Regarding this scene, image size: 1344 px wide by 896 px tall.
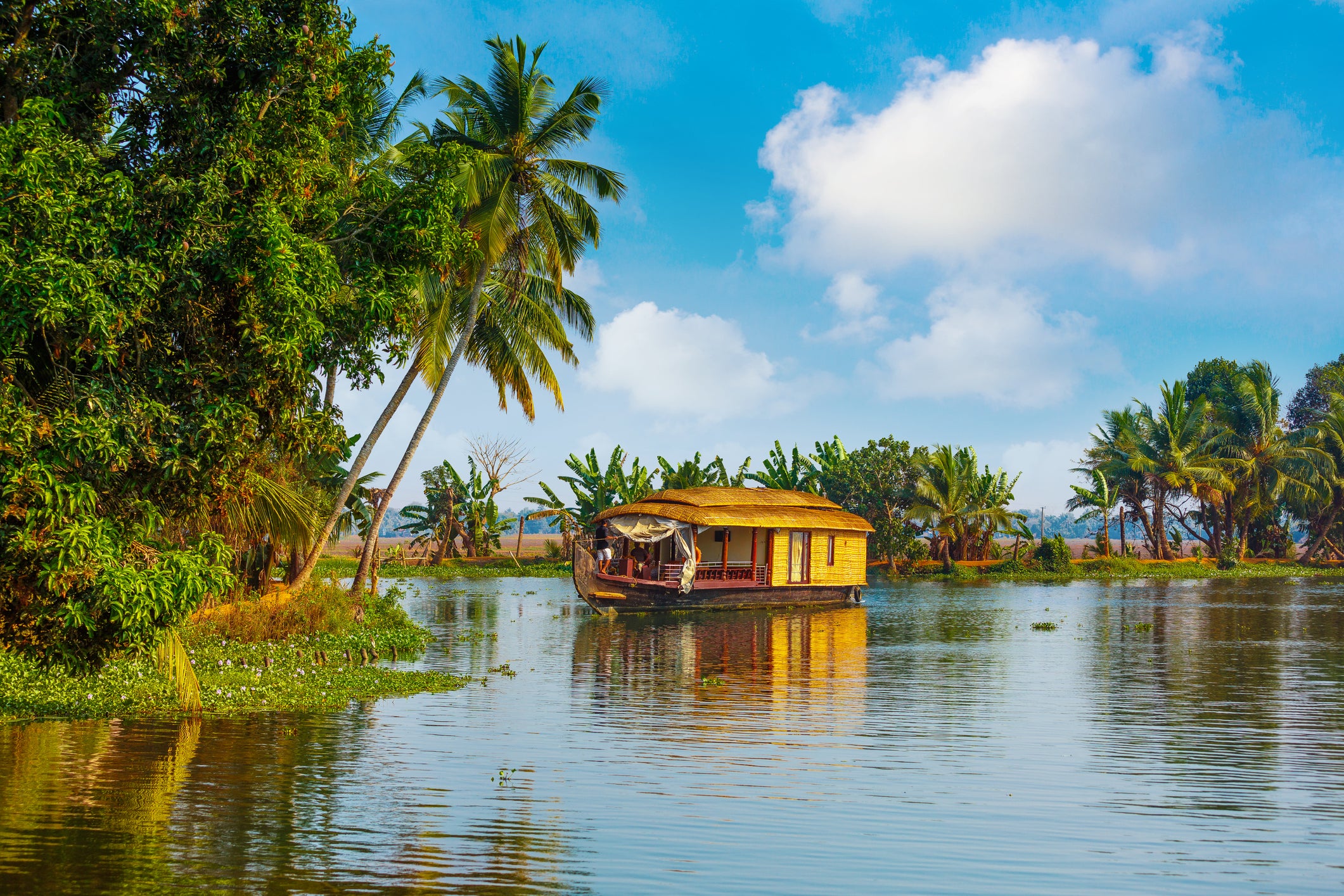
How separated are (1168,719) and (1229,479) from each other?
156 feet

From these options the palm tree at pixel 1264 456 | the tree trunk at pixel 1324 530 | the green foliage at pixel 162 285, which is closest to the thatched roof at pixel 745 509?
the green foliage at pixel 162 285

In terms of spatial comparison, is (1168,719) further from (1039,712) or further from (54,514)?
(54,514)

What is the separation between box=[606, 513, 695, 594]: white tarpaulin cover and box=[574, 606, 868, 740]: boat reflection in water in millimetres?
1435

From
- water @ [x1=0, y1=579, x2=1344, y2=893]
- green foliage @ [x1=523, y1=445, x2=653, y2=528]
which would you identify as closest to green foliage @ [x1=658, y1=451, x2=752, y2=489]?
green foliage @ [x1=523, y1=445, x2=653, y2=528]

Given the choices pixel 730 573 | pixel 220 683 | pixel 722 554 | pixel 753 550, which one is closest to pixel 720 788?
pixel 220 683

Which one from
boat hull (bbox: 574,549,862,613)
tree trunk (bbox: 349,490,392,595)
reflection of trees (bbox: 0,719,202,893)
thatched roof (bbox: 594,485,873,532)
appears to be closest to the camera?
reflection of trees (bbox: 0,719,202,893)

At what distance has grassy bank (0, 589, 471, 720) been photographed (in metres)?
12.2

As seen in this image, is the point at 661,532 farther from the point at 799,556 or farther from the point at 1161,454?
the point at 1161,454

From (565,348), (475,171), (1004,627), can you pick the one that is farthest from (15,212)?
(1004,627)

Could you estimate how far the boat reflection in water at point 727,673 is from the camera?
43.8 feet

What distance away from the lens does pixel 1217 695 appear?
609 inches

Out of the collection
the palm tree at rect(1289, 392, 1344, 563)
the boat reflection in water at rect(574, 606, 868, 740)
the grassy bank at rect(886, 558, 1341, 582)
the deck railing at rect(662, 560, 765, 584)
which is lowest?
the boat reflection in water at rect(574, 606, 868, 740)

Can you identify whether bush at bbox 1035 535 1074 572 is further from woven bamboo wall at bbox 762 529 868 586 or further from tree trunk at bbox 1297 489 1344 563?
woven bamboo wall at bbox 762 529 868 586

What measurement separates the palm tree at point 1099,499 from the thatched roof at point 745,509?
24.1 meters
